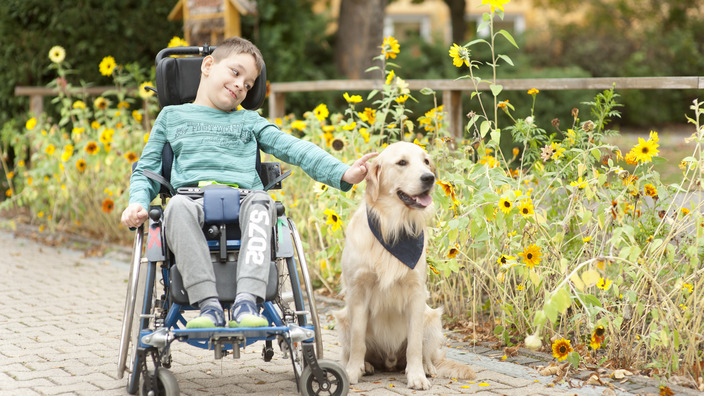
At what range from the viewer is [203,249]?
3.40 m

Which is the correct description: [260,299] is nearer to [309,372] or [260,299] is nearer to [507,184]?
[309,372]

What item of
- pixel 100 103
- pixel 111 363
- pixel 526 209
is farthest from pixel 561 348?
pixel 100 103

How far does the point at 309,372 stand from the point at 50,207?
5814mm

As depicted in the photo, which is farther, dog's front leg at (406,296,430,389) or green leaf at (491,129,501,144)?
green leaf at (491,129,501,144)

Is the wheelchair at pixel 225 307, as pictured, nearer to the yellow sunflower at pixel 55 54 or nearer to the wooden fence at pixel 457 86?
the wooden fence at pixel 457 86

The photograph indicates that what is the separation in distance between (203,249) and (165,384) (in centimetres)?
56

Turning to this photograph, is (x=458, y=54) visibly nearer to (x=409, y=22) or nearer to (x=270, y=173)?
(x=270, y=173)

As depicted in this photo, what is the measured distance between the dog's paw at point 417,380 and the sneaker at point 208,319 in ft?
3.27

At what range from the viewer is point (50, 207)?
8398 millimetres

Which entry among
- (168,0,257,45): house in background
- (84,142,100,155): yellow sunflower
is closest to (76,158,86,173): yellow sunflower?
(84,142,100,155): yellow sunflower

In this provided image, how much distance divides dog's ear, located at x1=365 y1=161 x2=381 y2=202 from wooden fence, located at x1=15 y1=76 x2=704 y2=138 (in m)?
1.74

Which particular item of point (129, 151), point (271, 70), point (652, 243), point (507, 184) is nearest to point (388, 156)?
point (507, 184)

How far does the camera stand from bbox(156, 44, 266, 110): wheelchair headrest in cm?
427

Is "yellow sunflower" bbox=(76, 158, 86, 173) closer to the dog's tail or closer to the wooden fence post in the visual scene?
the wooden fence post
